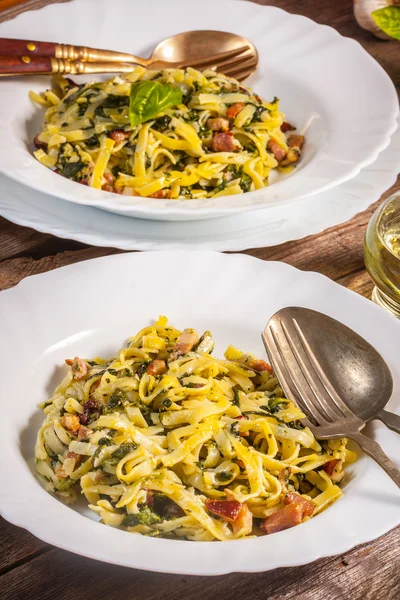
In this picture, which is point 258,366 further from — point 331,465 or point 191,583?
point 191,583

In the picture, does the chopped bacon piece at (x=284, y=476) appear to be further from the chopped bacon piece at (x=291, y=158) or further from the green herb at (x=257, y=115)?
the green herb at (x=257, y=115)

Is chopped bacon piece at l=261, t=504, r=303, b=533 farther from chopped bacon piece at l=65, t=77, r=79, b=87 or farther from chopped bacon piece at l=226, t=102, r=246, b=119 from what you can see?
chopped bacon piece at l=65, t=77, r=79, b=87

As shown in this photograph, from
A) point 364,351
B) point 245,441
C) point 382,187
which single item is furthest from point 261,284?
point 382,187

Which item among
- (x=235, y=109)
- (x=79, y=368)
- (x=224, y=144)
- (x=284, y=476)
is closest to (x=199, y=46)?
(x=235, y=109)

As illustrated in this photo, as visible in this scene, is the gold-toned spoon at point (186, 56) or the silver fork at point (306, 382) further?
the gold-toned spoon at point (186, 56)

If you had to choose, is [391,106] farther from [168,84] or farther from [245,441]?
[245,441]

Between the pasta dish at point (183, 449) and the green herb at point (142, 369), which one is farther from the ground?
the green herb at point (142, 369)

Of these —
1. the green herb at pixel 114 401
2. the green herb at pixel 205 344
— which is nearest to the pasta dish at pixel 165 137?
the green herb at pixel 205 344
